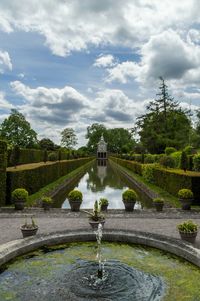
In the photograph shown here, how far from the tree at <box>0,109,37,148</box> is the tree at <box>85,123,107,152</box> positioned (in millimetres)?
48944

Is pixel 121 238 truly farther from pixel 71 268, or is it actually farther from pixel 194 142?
pixel 194 142

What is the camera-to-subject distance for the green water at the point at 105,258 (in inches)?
194

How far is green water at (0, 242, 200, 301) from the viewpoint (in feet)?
16.1

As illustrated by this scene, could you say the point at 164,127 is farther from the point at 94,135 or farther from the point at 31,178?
the point at 94,135

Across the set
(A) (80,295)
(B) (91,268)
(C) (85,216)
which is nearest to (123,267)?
(B) (91,268)

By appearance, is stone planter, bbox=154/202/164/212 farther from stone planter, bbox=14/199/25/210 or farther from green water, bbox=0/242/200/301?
stone planter, bbox=14/199/25/210

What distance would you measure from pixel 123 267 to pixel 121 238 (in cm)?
165

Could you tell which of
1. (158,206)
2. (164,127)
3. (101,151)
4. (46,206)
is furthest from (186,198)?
(101,151)

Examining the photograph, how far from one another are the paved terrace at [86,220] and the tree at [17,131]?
43.5 m

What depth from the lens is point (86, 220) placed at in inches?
394

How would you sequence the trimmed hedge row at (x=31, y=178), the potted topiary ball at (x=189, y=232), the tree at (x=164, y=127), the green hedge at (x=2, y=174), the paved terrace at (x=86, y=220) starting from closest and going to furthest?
the potted topiary ball at (x=189, y=232), the paved terrace at (x=86, y=220), the green hedge at (x=2, y=174), the trimmed hedge row at (x=31, y=178), the tree at (x=164, y=127)

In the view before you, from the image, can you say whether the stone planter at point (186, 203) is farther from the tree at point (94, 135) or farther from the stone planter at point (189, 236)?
the tree at point (94, 135)

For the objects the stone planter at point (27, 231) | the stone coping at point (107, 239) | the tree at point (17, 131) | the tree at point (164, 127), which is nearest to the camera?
the stone coping at point (107, 239)

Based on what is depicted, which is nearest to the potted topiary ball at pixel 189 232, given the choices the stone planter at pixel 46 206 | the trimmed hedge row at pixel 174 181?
the stone planter at pixel 46 206
